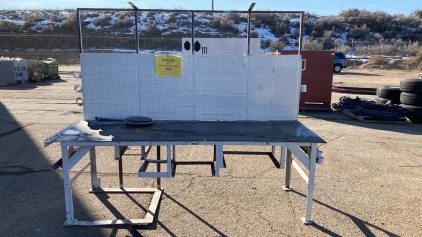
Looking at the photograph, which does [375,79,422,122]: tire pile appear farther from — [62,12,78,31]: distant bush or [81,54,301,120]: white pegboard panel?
[62,12,78,31]: distant bush

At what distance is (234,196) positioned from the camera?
4535 millimetres

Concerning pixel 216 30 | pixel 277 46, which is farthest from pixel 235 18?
pixel 277 46

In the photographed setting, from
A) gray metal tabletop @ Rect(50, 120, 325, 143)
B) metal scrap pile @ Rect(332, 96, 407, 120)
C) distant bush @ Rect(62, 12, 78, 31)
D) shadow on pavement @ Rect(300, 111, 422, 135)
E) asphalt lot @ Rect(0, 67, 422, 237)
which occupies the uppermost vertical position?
distant bush @ Rect(62, 12, 78, 31)

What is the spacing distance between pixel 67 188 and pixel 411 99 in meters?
9.50

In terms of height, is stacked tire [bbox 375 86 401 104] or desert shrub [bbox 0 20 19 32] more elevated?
desert shrub [bbox 0 20 19 32]

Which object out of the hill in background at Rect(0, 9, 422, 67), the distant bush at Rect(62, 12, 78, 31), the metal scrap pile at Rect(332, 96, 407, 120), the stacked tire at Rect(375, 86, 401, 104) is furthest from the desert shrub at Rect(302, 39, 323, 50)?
the distant bush at Rect(62, 12, 78, 31)

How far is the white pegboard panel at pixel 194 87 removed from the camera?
4.39 metres

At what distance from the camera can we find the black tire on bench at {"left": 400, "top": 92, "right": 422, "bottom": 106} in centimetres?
953

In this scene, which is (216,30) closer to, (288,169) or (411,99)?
(411,99)

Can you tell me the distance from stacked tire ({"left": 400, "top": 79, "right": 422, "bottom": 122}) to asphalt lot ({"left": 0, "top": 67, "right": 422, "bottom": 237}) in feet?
8.89

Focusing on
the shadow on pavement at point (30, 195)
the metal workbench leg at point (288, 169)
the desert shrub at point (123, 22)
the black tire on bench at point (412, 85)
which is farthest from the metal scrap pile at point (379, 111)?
the desert shrub at point (123, 22)

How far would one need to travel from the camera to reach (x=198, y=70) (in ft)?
14.6

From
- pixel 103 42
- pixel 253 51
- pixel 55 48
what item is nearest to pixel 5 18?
pixel 55 48

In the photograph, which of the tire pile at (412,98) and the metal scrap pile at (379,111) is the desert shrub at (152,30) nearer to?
the metal scrap pile at (379,111)
